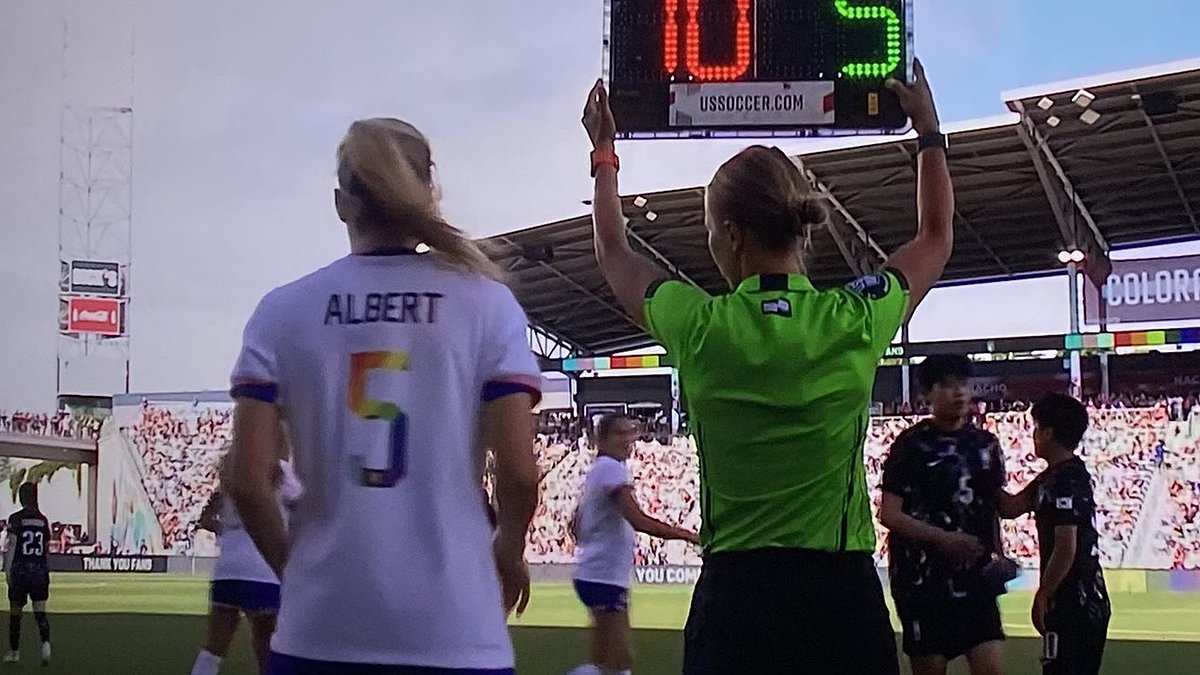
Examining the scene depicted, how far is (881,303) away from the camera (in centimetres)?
272

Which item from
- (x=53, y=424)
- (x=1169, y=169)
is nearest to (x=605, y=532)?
(x=1169, y=169)

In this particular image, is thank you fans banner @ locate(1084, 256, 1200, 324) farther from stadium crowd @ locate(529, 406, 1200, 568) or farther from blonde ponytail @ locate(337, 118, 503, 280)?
blonde ponytail @ locate(337, 118, 503, 280)

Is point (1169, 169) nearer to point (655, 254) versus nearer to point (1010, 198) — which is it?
point (1010, 198)

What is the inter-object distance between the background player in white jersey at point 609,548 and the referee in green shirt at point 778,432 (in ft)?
18.5

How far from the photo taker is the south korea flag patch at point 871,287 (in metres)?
A: 2.72

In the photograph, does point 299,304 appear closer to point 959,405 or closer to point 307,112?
point 959,405

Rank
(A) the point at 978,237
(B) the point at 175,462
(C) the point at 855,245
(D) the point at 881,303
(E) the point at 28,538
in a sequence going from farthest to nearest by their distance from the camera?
(B) the point at 175,462
(C) the point at 855,245
(A) the point at 978,237
(E) the point at 28,538
(D) the point at 881,303

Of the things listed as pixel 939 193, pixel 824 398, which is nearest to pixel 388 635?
pixel 824 398

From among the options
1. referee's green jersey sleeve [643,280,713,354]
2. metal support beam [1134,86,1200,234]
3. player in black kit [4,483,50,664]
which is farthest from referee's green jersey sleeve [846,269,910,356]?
metal support beam [1134,86,1200,234]

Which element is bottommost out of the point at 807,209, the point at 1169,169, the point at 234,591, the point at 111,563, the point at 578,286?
the point at 111,563

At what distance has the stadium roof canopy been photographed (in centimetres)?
2256

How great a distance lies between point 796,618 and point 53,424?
26982 mm

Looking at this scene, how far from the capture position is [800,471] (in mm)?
2654

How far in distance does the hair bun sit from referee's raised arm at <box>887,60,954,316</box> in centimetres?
23
